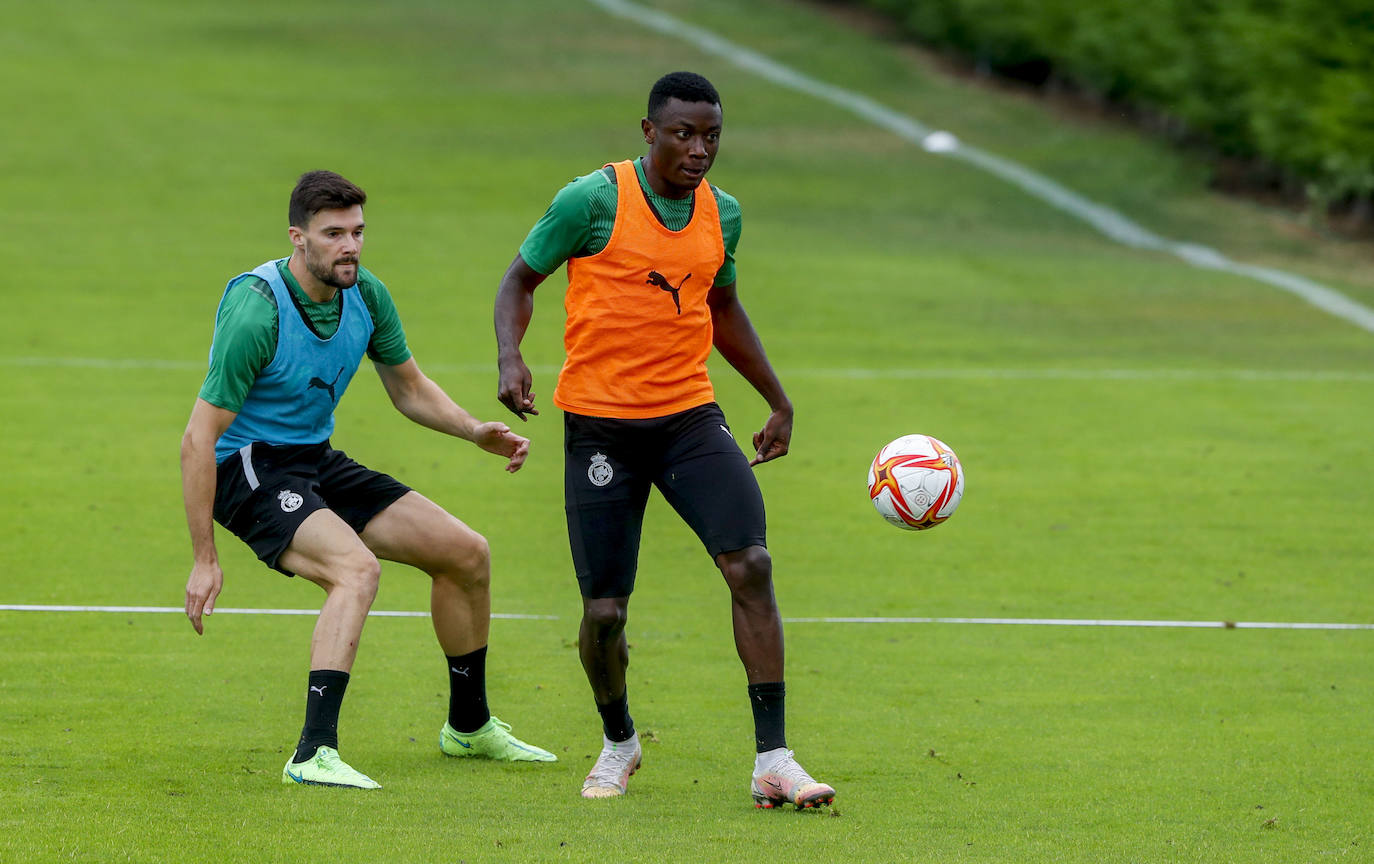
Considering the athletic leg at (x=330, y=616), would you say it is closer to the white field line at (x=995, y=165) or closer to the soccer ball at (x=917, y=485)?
the soccer ball at (x=917, y=485)

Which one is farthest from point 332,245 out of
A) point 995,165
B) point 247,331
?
point 995,165

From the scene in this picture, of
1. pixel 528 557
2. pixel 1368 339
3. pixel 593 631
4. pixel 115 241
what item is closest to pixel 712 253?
pixel 593 631

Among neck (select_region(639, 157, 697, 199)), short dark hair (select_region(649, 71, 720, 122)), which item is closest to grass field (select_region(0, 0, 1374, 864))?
neck (select_region(639, 157, 697, 199))

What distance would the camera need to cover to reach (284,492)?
6.86 m

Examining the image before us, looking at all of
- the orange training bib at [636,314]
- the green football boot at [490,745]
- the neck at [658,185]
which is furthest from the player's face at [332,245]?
the green football boot at [490,745]

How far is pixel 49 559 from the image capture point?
1095 centimetres

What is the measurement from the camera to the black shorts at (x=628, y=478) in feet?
22.2

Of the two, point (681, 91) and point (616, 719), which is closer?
point (681, 91)

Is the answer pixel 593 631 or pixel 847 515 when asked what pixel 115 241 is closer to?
pixel 847 515

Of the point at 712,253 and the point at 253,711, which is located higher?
the point at 712,253

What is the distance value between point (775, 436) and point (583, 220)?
1266mm

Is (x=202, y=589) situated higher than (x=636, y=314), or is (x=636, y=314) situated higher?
(x=636, y=314)

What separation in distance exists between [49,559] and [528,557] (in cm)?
283

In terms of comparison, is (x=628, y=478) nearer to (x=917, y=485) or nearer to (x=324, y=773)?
(x=917, y=485)
